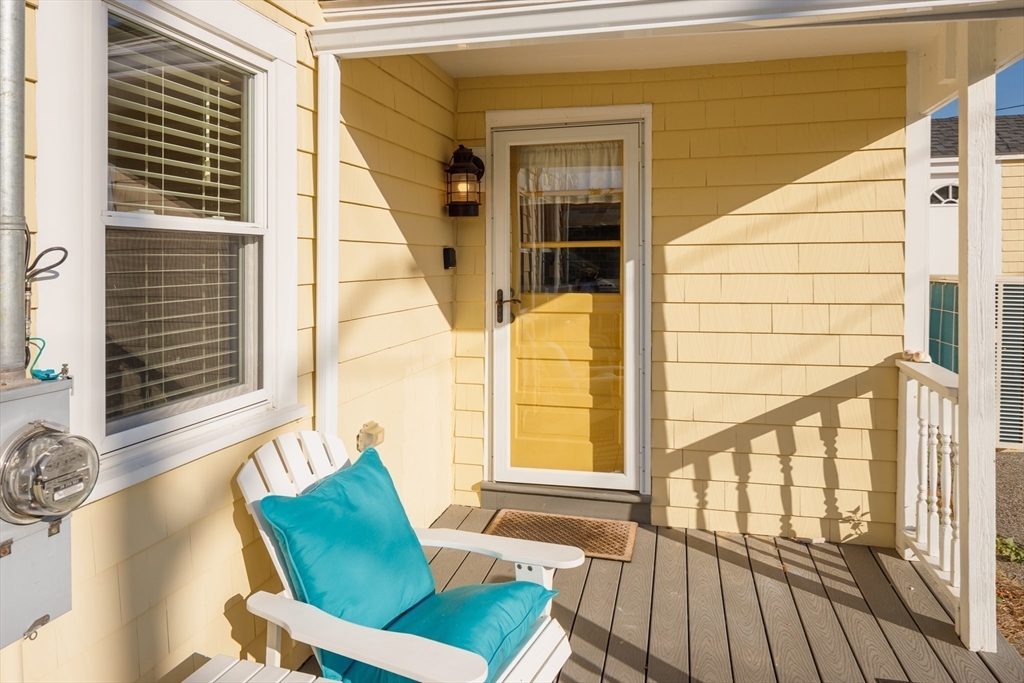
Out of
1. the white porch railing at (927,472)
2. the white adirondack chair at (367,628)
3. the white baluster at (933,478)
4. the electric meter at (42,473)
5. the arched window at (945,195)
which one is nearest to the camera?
the electric meter at (42,473)

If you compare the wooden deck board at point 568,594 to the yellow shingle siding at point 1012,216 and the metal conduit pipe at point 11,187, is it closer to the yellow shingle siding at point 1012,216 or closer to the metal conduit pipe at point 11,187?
the metal conduit pipe at point 11,187

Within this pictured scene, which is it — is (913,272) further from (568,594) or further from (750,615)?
(568,594)

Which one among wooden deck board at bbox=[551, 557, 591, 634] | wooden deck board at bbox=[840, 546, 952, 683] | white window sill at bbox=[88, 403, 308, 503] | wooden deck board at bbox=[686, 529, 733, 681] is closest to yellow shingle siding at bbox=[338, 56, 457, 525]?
white window sill at bbox=[88, 403, 308, 503]

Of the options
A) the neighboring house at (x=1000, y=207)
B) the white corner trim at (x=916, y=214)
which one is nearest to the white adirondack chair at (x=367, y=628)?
the white corner trim at (x=916, y=214)

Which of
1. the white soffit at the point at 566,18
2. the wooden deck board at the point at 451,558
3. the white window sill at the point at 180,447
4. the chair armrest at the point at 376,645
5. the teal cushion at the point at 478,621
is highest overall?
the white soffit at the point at 566,18

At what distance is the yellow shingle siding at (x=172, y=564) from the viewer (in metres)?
1.66

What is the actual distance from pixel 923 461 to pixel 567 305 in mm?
1923

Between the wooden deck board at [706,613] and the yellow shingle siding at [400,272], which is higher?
the yellow shingle siding at [400,272]

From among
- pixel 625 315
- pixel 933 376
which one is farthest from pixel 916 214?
pixel 625 315

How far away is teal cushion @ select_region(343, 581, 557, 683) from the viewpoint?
188 cm

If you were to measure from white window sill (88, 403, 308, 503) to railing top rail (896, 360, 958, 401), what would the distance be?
8.18 feet

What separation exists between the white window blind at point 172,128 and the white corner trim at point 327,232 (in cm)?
33

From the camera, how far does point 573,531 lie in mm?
3855

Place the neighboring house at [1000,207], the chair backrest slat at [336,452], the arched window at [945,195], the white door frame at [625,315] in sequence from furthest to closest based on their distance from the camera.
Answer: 1. the arched window at [945,195]
2. the neighboring house at [1000,207]
3. the white door frame at [625,315]
4. the chair backrest slat at [336,452]
